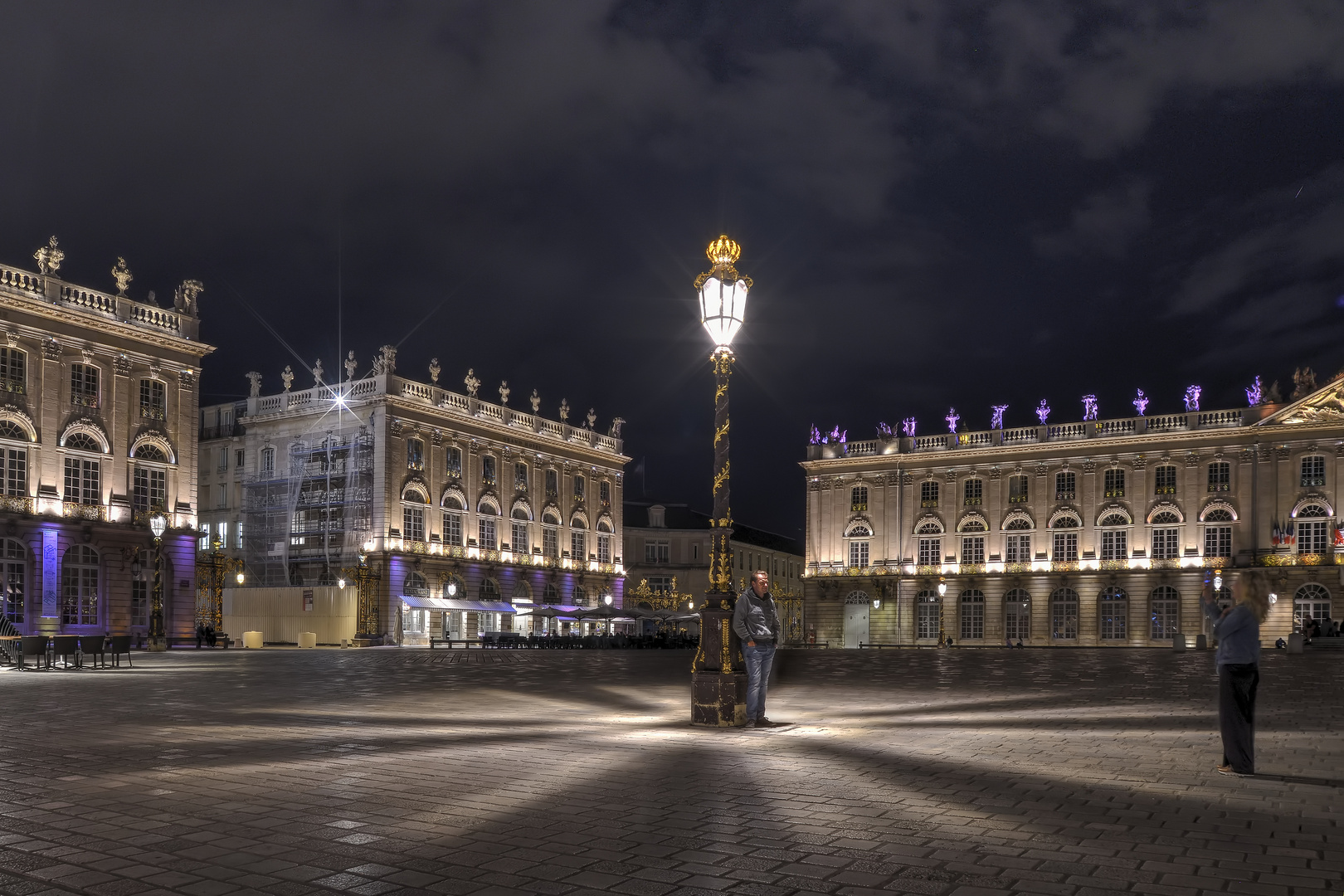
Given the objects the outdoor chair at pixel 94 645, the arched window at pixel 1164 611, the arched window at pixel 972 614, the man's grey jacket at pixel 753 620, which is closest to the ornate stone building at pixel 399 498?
the arched window at pixel 972 614

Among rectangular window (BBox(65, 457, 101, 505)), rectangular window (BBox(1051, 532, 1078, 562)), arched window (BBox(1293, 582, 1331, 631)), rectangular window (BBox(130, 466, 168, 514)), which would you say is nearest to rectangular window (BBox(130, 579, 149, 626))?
rectangular window (BBox(130, 466, 168, 514))

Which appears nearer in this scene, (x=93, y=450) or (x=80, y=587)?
(x=80, y=587)

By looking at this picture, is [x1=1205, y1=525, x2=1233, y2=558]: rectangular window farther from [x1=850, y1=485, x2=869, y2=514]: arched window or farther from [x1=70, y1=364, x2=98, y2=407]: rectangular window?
[x1=70, y1=364, x2=98, y2=407]: rectangular window

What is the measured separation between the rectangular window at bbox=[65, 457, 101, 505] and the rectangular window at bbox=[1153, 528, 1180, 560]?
52.5 metres

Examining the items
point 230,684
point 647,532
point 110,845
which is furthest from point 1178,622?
point 110,845

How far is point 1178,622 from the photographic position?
62906 mm

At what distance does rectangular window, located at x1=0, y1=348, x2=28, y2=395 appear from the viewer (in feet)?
129

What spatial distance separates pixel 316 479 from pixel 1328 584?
51443 mm

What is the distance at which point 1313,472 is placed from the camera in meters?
60.7

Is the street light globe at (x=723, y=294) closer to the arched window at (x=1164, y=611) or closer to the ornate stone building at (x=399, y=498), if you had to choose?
the ornate stone building at (x=399, y=498)

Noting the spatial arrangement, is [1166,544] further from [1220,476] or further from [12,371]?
[12,371]

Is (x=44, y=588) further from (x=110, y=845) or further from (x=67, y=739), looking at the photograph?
(x=110, y=845)

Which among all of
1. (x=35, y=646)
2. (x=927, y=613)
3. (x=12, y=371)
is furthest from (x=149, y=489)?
→ (x=927, y=613)

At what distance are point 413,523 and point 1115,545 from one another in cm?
3846
